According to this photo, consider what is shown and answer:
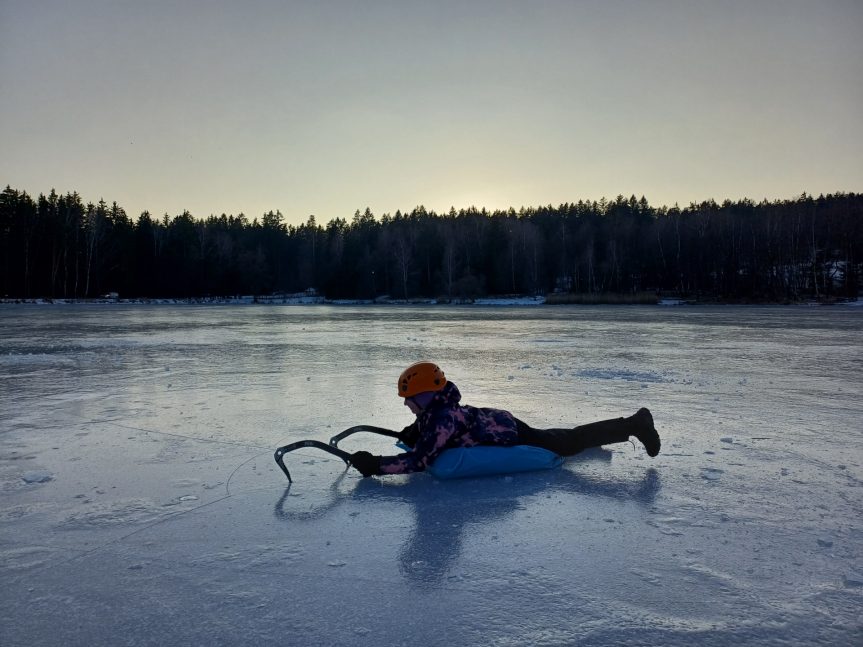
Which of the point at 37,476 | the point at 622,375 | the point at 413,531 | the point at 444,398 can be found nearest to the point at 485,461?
the point at 444,398

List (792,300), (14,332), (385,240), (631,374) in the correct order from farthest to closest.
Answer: (385,240)
(792,300)
(14,332)
(631,374)

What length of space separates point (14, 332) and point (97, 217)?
153 feet

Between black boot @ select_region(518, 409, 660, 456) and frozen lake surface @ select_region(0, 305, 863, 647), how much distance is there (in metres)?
0.12

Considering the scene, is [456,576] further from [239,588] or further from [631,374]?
[631,374]

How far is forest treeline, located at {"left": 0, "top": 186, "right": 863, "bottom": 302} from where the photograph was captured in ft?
166

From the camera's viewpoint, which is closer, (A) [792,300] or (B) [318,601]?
(B) [318,601]

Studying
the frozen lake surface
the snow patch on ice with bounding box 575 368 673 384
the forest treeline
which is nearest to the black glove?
the frozen lake surface

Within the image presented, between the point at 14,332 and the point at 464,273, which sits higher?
the point at 464,273

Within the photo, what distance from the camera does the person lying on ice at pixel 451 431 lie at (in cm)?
332

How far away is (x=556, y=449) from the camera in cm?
377

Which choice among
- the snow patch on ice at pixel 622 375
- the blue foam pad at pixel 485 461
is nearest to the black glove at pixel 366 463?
the blue foam pad at pixel 485 461

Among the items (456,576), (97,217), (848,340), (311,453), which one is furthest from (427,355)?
(97,217)

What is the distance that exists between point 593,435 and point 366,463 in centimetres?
163

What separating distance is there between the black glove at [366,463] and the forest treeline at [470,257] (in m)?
48.6
